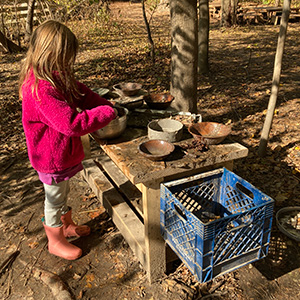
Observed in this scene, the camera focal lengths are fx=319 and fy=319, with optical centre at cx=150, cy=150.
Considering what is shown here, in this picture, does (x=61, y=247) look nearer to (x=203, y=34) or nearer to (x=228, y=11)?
(x=203, y=34)

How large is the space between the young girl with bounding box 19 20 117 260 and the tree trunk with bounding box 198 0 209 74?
5164 mm

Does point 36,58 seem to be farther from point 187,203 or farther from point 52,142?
point 187,203

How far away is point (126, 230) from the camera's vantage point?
292 centimetres

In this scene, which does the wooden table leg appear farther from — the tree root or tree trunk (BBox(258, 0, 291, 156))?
tree trunk (BBox(258, 0, 291, 156))

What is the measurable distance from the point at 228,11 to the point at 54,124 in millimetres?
13232

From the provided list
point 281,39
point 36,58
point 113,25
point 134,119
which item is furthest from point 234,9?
point 36,58

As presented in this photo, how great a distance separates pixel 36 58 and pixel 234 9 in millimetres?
13272

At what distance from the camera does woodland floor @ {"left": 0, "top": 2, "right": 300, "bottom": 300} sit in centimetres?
261

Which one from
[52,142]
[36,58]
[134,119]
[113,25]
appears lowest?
[113,25]

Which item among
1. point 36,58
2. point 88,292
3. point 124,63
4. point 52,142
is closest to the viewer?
point 36,58

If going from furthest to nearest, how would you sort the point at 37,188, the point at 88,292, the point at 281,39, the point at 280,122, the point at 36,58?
the point at 280,122, the point at 37,188, the point at 281,39, the point at 88,292, the point at 36,58

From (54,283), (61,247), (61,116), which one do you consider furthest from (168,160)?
(54,283)

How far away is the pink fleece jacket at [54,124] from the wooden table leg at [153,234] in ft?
1.97

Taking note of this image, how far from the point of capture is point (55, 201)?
2.65 metres
